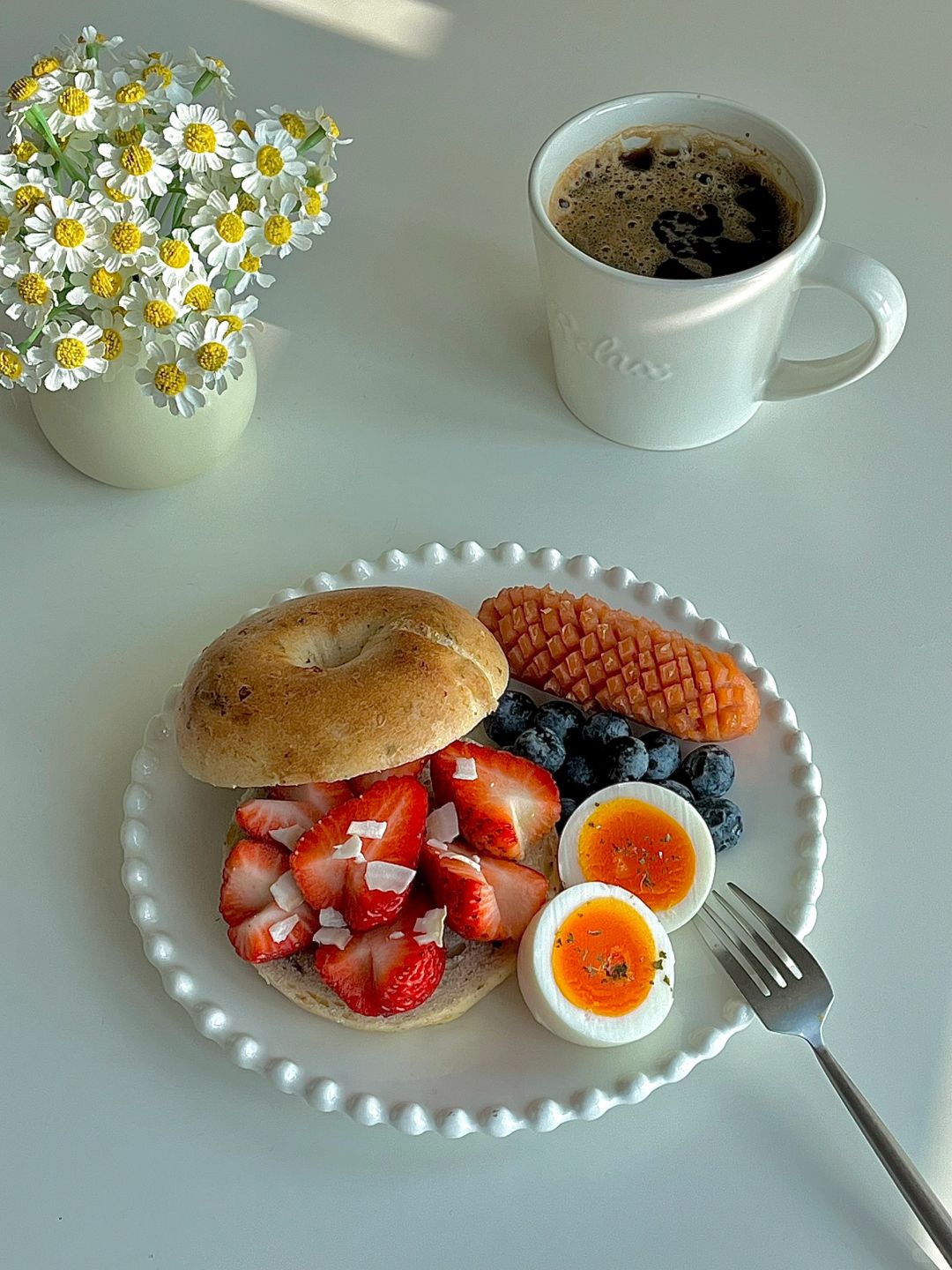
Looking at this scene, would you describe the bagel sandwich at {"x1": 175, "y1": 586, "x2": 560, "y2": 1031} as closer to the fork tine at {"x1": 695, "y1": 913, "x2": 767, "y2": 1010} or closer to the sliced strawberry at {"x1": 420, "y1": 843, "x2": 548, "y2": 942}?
the sliced strawberry at {"x1": 420, "y1": 843, "x2": 548, "y2": 942}

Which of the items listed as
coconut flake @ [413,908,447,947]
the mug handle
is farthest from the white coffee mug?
coconut flake @ [413,908,447,947]

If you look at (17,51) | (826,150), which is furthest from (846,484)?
(17,51)

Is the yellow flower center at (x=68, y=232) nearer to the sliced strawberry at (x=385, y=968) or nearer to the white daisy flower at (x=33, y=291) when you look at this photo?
the white daisy flower at (x=33, y=291)

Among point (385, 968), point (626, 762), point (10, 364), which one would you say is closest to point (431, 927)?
point (385, 968)

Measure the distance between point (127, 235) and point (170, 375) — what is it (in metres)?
0.14

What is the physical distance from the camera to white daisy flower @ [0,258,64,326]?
1.22 m

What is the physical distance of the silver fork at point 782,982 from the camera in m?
1.09

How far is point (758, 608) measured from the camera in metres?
1.51

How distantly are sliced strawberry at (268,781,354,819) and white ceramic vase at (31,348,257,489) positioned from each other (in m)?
0.44

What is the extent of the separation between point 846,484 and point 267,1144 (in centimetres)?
100

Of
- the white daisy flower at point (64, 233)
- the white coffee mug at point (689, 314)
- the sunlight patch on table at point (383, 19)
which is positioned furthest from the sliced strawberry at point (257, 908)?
the sunlight patch on table at point (383, 19)

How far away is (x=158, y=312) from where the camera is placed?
1.25 meters

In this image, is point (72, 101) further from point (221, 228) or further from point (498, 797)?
point (498, 797)

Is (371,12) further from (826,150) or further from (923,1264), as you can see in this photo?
(923,1264)
